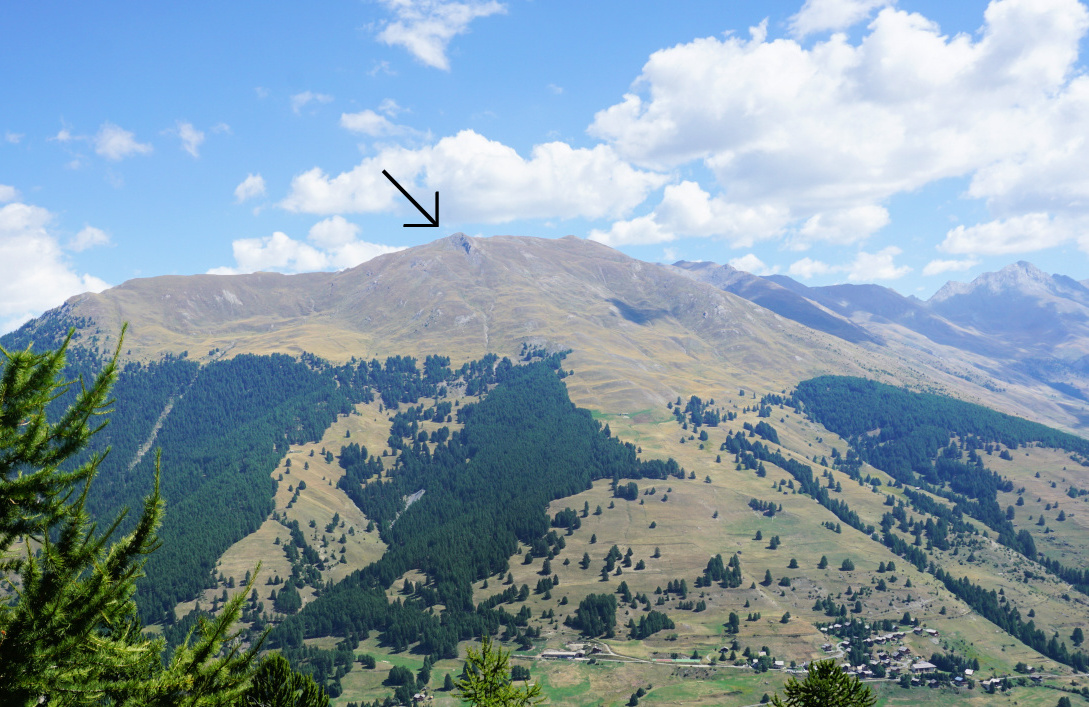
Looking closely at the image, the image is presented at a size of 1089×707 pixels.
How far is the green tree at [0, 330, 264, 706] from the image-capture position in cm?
1370

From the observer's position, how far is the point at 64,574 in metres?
14.1

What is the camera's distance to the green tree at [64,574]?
44.9ft

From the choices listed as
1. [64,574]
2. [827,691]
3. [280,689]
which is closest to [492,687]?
[280,689]

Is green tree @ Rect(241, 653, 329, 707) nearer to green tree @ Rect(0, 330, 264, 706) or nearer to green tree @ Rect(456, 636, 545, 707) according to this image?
green tree @ Rect(456, 636, 545, 707)

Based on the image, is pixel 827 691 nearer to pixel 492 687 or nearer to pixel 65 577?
pixel 492 687

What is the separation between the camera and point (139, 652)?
14.9m

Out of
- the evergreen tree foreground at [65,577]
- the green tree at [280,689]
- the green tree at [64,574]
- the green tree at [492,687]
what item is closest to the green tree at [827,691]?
the green tree at [492,687]

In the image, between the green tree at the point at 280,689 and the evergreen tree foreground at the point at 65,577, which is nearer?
the evergreen tree foreground at the point at 65,577

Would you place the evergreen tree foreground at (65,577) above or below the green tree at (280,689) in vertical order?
above

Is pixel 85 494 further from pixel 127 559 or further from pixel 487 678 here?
pixel 487 678

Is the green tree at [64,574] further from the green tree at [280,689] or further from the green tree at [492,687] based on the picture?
the green tree at [492,687]

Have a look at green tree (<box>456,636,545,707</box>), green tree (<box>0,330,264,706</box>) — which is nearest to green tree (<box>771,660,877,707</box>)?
green tree (<box>456,636,545,707</box>)

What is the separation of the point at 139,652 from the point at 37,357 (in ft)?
21.5

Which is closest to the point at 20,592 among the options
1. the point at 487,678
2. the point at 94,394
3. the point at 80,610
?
the point at 80,610
